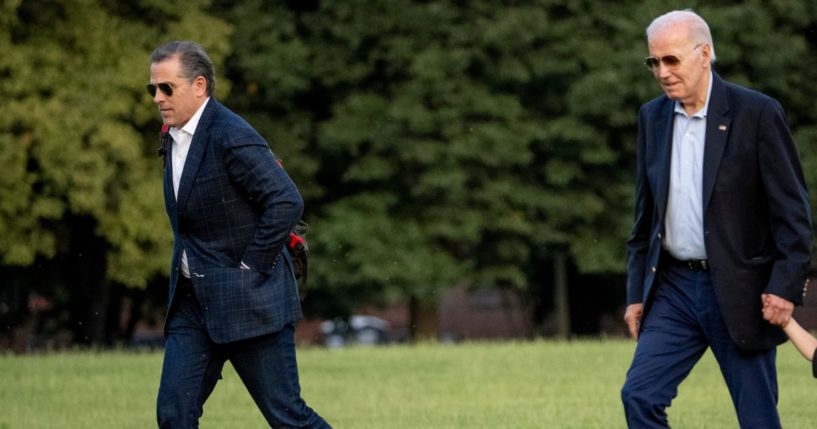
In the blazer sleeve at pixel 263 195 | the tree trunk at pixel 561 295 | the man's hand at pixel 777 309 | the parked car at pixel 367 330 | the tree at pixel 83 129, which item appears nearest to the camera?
the man's hand at pixel 777 309

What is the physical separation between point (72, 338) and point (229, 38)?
25.9ft

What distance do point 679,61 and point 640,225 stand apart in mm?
720

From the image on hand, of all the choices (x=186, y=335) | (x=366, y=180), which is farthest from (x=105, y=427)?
(x=366, y=180)

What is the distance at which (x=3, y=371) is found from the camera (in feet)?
50.5

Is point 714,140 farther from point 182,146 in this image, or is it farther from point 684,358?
point 182,146

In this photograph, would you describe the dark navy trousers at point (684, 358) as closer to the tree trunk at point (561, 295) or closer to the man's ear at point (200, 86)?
the man's ear at point (200, 86)

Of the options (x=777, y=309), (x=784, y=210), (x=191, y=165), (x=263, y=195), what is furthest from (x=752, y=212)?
(x=191, y=165)

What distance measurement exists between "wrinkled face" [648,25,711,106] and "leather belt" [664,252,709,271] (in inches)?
25.0

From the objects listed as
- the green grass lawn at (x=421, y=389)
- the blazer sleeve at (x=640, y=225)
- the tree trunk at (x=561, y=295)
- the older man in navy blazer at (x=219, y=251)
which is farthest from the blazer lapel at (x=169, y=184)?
the tree trunk at (x=561, y=295)

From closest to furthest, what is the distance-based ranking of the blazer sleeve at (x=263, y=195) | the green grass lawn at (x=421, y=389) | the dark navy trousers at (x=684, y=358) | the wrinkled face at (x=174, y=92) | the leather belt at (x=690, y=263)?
1. the dark navy trousers at (x=684, y=358)
2. the leather belt at (x=690, y=263)
3. the blazer sleeve at (x=263, y=195)
4. the wrinkled face at (x=174, y=92)
5. the green grass lawn at (x=421, y=389)

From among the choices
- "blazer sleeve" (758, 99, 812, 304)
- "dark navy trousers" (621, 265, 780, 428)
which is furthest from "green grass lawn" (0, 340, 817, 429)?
"blazer sleeve" (758, 99, 812, 304)

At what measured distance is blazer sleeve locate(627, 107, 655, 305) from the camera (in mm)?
5828

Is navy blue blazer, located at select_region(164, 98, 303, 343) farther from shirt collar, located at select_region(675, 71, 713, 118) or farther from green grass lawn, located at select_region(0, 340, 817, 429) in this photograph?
green grass lawn, located at select_region(0, 340, 817, 429)

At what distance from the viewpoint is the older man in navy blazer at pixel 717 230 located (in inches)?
215
